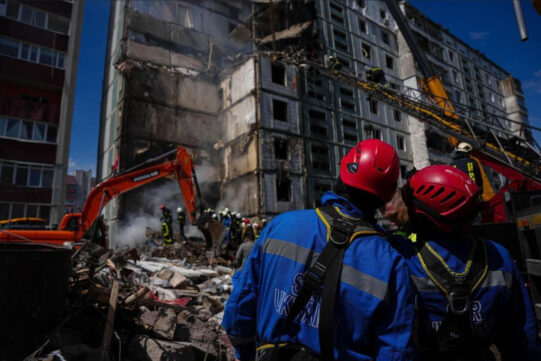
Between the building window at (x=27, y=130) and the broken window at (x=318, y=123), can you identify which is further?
the broken window at (x=318, y=123)

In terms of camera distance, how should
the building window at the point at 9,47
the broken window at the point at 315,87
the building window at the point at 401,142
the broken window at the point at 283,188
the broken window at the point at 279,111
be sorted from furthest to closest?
the building window at the point at 401,142
the broken window at the point at 315,87
the broken window at the point at 279,111
the broken window at the point at 283,188
the building window at the point at 9,47

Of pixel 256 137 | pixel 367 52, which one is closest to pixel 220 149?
pixel 256 137

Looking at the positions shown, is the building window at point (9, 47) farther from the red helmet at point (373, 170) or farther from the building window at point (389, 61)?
the building window at point (389, 61)

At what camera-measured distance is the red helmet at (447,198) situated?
1.95 metres

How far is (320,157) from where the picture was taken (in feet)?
77.4

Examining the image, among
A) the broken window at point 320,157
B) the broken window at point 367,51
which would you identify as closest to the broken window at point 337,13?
the broken window at point 367,51

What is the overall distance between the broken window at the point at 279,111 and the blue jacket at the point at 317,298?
21.8 meters

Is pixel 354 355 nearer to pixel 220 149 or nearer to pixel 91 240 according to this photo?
pixel 91 240

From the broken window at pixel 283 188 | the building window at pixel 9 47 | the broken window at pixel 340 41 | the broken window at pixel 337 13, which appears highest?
the broken window at pixel 337 13

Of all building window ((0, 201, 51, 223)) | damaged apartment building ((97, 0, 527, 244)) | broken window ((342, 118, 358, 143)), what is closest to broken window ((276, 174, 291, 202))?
damaged apartment building ((97, 0, 527, 244))

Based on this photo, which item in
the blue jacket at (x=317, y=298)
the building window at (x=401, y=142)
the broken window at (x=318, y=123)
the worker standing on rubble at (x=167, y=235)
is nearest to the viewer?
the blue jacket at (x=317, y=298)

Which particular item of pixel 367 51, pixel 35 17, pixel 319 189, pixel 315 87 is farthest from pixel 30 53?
pixel 367 51

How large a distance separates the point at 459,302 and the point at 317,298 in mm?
976

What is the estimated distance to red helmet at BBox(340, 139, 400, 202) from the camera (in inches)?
65.4
